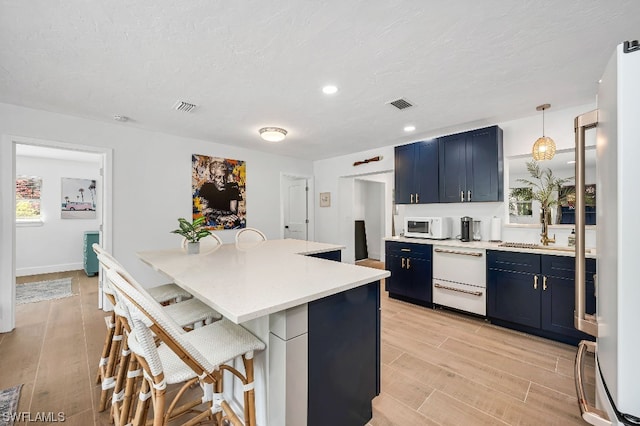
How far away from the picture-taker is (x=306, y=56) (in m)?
1.96

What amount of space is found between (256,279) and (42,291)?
4.76 m

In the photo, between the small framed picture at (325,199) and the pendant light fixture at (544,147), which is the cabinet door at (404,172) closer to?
the pendant light fixture at (544,147)

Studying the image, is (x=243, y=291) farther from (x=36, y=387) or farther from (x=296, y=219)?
(x=296, y=219)

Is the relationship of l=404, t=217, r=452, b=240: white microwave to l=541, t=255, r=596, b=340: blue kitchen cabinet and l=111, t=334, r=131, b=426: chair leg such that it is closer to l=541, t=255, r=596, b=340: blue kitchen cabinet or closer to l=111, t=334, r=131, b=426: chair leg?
l=541, t=255, r=596, b=340: blue kitchen cabinet

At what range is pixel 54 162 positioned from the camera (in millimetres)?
5395

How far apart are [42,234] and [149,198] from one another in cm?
343

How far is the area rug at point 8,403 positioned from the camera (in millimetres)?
1593

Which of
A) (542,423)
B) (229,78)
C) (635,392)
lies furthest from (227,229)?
(635,392)

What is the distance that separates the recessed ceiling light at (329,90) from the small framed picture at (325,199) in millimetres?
3210

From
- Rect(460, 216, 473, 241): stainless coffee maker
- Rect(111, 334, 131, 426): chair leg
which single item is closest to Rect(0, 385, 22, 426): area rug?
Rect(111, 334, 131, 426): chair leg

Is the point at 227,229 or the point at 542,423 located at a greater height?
the point at 227,229

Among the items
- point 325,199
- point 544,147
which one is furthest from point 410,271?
point 325,199

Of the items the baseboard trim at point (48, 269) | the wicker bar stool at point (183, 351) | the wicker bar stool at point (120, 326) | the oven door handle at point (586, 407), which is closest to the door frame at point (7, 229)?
the wicker bar stool at point (120, 326)

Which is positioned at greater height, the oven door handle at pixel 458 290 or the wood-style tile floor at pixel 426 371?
the oven door handle at pixel 458 290
